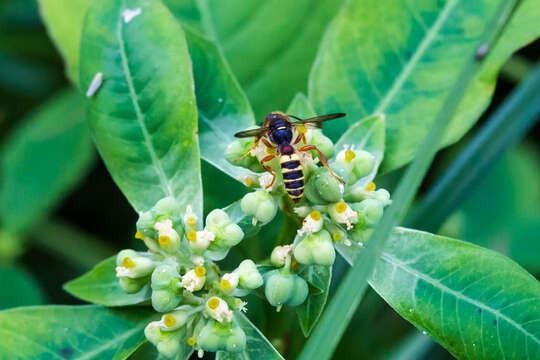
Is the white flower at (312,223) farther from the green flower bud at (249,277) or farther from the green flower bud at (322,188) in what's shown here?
the green flower bud at (249,277)

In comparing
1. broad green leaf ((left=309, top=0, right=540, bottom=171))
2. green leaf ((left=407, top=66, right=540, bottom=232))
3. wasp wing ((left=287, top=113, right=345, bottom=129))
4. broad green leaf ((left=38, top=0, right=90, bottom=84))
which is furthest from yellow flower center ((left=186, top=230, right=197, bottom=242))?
broad green leaf ((left=38, top=0, right=90, bottom=84))

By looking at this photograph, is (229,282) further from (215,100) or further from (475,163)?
(475,163)

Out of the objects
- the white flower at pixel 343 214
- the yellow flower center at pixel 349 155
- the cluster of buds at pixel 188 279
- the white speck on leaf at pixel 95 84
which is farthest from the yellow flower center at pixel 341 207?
the white speck on leaf at pixel 95 84

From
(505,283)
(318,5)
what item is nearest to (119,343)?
(505,283)

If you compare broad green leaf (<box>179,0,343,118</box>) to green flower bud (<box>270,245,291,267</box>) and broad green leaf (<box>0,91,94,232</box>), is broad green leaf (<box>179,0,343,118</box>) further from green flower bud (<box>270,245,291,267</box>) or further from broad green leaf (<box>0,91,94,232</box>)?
green flower bud (<box>270,245,291,267</box>)

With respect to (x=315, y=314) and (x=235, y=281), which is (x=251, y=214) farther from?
(x=315, y=314)

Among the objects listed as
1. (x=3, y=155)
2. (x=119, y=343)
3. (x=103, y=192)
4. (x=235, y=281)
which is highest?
(x=235, y=281)

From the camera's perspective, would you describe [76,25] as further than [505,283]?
Yes
